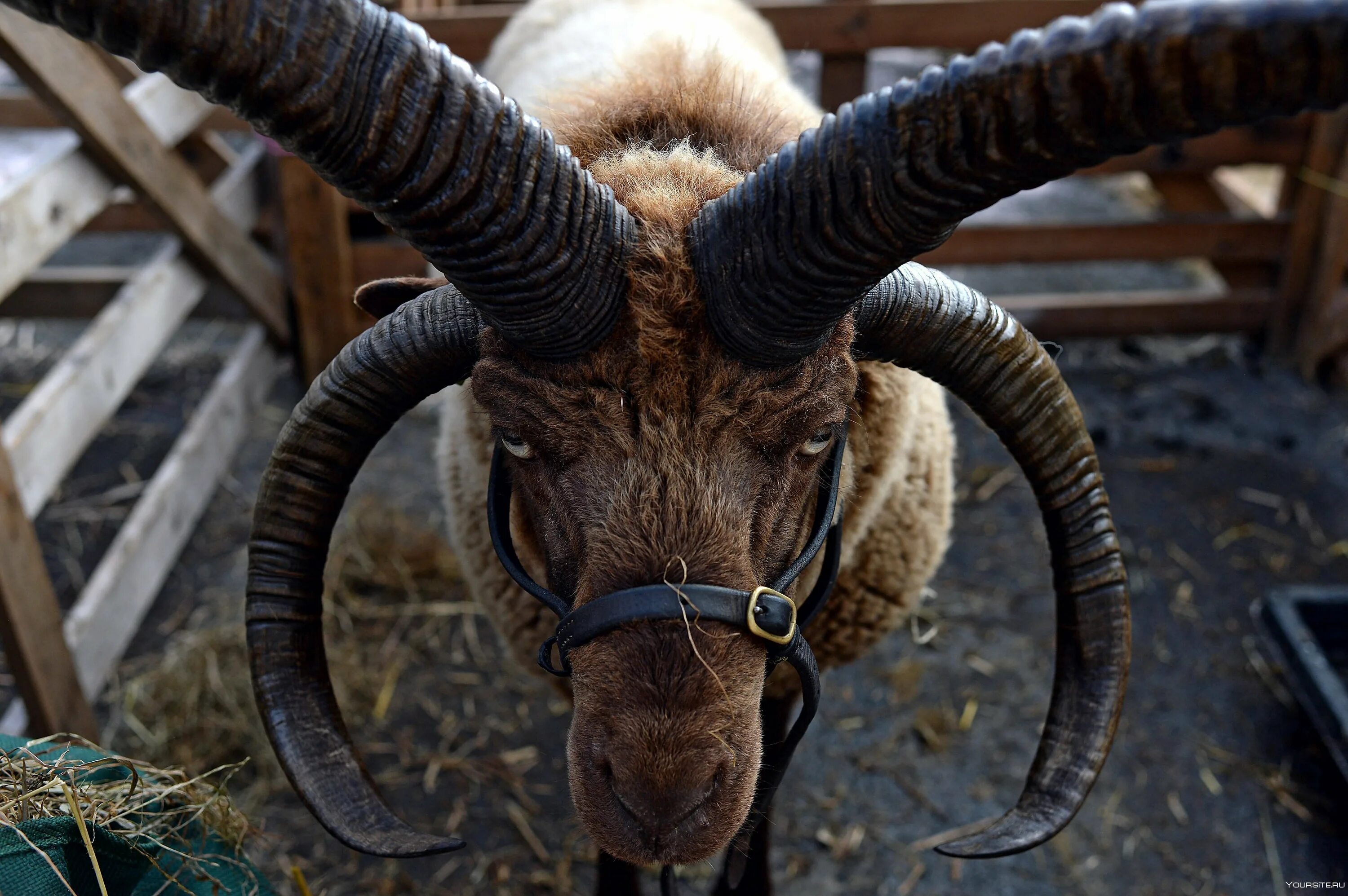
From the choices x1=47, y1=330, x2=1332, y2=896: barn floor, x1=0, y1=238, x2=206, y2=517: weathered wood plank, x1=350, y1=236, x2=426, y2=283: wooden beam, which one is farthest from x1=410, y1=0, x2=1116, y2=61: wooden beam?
x1=47, y1=330, x2=1332, y2=896: barn floor

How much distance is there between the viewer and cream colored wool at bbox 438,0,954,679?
9.14 feet

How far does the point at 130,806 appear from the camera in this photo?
2.21 metres

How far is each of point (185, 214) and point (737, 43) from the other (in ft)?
11.9

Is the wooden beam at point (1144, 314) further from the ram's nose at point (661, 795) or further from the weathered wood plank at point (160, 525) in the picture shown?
the ram's nose at point (661, 795)

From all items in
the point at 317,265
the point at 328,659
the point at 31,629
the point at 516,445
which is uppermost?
the point at 516,445

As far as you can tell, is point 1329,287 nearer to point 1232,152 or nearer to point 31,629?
point 1232,152

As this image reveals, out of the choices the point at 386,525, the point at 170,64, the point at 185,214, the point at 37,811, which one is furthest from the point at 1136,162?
the point at 37,811

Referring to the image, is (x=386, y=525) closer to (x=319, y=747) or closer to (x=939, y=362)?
(x=319, y=747)

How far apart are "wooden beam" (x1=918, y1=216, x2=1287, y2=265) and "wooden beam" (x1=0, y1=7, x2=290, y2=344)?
15.4 ft

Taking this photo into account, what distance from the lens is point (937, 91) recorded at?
1.65 m

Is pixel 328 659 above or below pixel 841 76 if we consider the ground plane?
below

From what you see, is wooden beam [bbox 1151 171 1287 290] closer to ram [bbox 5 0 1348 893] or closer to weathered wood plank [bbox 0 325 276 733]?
ram [bbox 5 0 1348 893]

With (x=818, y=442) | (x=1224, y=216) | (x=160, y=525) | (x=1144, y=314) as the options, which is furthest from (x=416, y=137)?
(x=1224, y=216)

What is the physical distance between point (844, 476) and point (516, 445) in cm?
92
